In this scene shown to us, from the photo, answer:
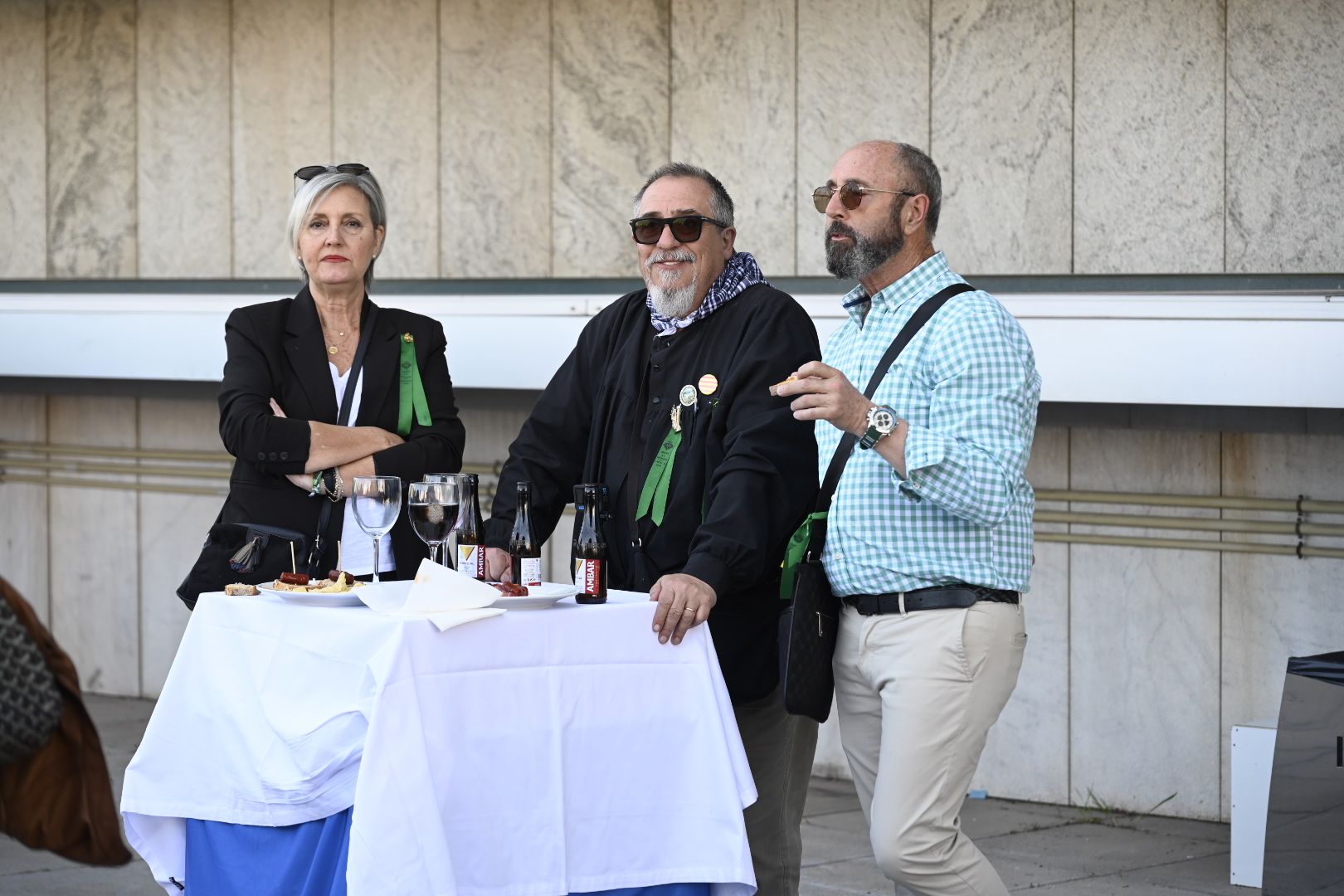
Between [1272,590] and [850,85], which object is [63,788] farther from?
[850,85]

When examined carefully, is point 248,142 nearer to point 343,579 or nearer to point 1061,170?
point 1061,170

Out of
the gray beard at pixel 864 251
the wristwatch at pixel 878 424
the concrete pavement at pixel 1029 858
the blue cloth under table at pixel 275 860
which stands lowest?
the concrete pavement at pixel 1029 858

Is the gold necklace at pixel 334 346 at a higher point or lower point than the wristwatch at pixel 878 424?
higher

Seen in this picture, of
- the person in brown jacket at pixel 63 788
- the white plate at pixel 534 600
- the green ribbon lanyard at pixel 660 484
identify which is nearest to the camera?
the person in brown jacket at pixel 63 788

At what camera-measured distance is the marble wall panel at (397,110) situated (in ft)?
24.0

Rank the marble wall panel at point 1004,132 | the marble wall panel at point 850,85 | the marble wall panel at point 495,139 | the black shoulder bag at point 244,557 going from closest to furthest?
the black shoulder bag at point 244,557
the marble wall panel at point 1004,132
the marble wall panel at point 850,85
the marble wall panel at point 495,139

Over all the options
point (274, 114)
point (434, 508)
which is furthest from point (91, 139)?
point (434, 508)

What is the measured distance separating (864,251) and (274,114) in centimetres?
469

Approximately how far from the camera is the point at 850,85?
637 cm

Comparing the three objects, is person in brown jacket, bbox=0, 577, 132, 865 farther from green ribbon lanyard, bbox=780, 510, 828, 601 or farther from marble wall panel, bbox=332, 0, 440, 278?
marble wall panel, bbox=332, 0, 440, 278

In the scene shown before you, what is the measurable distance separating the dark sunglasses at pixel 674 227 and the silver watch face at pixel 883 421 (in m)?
0.72

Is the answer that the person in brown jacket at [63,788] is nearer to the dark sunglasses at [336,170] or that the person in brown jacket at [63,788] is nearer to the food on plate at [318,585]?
the food on plate at [318,585]

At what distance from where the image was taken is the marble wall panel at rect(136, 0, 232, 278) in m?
7.85

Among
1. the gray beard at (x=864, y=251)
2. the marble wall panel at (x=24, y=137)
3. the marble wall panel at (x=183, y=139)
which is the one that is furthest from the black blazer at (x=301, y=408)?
the marble wall panel at (x=24, y=137)
